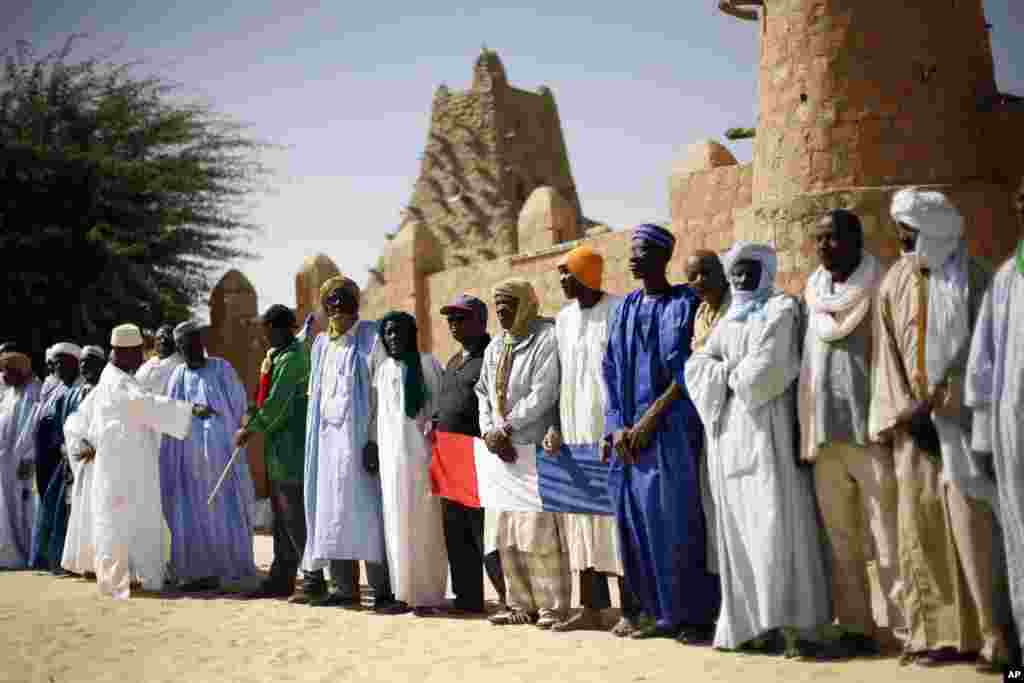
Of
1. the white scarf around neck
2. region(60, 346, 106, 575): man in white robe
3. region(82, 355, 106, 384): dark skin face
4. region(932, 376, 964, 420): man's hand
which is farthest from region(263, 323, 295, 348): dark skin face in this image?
region(932, 376, 964, 420): man's hand

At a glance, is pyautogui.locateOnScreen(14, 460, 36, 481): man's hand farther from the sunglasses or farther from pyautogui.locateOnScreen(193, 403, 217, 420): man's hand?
the sunglasses

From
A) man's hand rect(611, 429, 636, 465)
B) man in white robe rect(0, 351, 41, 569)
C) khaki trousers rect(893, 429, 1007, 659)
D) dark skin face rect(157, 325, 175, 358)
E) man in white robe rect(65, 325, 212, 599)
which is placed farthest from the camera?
man in white robe rect(0, 351, 41, 569)

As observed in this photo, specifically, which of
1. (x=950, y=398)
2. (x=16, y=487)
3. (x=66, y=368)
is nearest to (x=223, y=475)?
(x=66, y=368)

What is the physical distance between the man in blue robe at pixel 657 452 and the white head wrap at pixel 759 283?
1.43 ft

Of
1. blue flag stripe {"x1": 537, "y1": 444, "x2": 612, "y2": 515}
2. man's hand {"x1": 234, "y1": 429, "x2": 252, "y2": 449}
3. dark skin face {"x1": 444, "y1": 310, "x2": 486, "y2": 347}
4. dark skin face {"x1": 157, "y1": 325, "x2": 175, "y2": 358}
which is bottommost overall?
blue flag stripe {"x1": 537, "y1": 444, "x2": 612, "y2": 515}

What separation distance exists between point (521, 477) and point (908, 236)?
280 cm

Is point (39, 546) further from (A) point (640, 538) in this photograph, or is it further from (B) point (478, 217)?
(B) point (478, 217)

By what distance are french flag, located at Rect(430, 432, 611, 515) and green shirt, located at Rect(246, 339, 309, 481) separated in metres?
1.47

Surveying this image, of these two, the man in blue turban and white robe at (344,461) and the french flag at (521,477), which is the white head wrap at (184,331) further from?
the french flag at (521,477)

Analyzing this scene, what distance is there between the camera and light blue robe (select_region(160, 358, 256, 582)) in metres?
9.54

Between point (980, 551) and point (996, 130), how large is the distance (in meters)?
6.19

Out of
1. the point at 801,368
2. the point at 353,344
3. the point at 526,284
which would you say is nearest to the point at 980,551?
the point at 801,368

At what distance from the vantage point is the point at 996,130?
1030 cm

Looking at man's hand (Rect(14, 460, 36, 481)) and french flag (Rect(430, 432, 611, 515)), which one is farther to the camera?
man's hand (Rect(14, 460, 36, 481))
